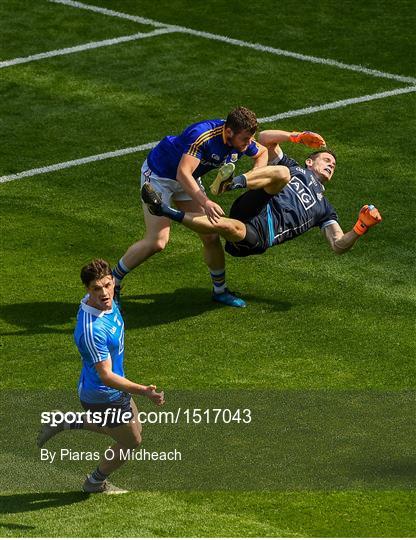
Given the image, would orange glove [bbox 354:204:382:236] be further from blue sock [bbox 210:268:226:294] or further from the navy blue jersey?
blue sock [bbox 210:268:226:294]

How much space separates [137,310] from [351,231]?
7.30 ft

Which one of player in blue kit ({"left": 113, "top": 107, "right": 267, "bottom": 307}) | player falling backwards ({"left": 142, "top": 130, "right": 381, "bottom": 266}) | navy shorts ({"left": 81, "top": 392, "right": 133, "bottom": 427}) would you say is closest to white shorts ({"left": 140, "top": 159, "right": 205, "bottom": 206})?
player in blue kit ({"left": 113, "top": 107, "right": 267, "bottom": 307})

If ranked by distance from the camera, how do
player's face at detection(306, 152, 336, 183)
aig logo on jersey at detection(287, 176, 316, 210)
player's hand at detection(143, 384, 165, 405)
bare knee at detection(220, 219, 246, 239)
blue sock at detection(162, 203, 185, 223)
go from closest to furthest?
player's hand at detection(143, 384, 165, 405) → blue sock at detection(162, 203, 185, 223) → bare knee at detection(220, 219, 246, 239) → aig logo on jersey at detection(287, 176, 316, 210) → player's face at detection(306, 152, 336, 183)

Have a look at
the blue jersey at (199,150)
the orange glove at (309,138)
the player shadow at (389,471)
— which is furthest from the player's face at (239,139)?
the player shadow at (389,471)

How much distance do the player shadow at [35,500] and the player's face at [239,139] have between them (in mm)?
4220

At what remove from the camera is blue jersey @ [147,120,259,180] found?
1448 cm

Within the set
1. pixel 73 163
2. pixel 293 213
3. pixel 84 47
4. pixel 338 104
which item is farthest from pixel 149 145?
pixel 293 213

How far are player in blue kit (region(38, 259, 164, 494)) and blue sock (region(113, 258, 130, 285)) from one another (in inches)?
146

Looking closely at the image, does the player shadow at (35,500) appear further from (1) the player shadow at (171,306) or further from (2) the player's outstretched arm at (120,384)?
(1) the player shadow at (171,306)

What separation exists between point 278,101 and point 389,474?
33.1 ft

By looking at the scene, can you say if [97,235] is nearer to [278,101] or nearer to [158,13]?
[278,101]

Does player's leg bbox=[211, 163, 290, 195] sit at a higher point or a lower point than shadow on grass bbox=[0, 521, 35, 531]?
higher

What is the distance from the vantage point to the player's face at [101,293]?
34.8 feet

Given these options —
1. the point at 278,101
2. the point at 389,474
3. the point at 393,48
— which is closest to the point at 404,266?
the point at 389,474
